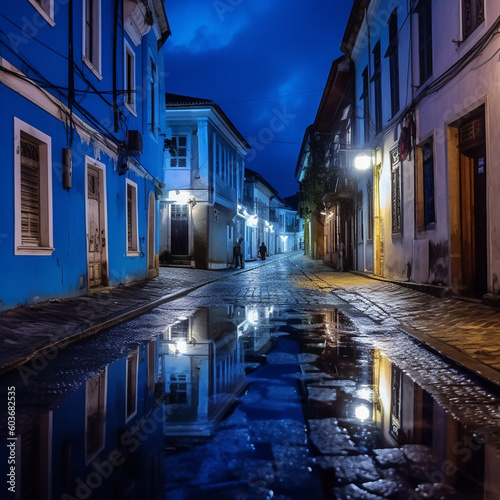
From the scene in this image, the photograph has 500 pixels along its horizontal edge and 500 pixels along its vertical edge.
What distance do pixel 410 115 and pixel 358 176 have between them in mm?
8676

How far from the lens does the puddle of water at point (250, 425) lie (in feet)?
8.31

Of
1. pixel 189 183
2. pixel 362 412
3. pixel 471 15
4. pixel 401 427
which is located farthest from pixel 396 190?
pixel 189 183

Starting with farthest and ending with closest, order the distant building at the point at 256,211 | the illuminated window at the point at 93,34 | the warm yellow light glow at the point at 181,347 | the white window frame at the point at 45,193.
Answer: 1. the distant building at the point at 256,211
2. the illuminated window at the point at 93,34
3. the white window frame at the point at 45,193
4. the warm yellow light glow at the point at 181,347

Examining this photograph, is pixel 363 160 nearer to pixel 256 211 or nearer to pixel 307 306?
pixel 307 306

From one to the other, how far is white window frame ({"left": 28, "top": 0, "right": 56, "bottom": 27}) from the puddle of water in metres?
5.99

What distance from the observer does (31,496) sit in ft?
7.95

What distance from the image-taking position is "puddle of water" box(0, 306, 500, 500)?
2533mm

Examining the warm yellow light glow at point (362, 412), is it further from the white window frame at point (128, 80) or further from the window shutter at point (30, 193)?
the white window frame at point (128, 80)

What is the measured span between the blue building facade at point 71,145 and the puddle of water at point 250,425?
135 inches

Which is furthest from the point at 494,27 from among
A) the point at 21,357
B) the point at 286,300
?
the point at 21,357

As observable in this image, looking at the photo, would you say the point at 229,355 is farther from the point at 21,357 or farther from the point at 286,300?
the point at 286,300

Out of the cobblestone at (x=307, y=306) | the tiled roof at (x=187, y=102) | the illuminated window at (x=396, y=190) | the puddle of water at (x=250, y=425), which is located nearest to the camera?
the puddle of water at (x=250, y=425)

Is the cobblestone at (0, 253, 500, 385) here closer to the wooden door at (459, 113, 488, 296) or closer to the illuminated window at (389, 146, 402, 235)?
the wooden door at (459, 113, 488, 296)

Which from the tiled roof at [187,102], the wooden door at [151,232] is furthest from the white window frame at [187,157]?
the wooden door at [151,232]
